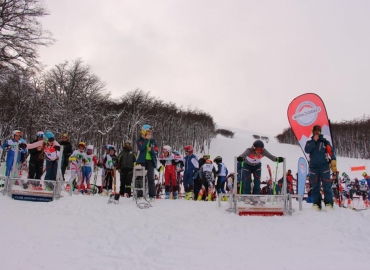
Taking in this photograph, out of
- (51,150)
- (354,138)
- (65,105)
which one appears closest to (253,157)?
(51,150)

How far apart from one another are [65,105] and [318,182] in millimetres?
27587

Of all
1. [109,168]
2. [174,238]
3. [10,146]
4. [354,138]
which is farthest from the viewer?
[354,138]

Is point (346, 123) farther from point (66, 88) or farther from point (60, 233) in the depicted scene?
point (60, 233)

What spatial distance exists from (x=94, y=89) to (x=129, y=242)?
31322mm

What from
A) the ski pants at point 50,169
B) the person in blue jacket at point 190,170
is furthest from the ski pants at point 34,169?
the person in blue jacket at point 190,170

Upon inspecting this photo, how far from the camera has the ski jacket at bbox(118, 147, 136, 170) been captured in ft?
29.5

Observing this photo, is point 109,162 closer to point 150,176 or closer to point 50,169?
point 50,169

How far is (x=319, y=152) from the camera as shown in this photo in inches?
266

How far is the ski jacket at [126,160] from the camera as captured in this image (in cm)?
900

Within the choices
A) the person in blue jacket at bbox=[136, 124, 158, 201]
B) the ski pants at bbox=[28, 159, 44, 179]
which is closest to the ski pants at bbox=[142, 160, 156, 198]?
the person in blue jacket at bbox=[136, 124, 158, 201]

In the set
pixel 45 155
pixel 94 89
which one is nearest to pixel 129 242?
pixel 45 155

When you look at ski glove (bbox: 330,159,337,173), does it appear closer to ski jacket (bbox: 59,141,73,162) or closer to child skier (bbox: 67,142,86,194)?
child skier (bbox: 67,142,86,194)

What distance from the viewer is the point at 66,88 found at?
30609 millimetres

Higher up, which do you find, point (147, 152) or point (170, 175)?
point (147, 152)
